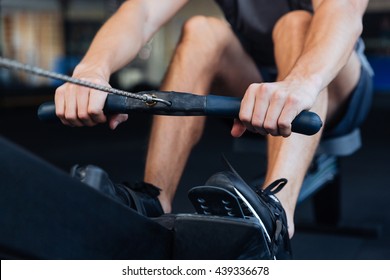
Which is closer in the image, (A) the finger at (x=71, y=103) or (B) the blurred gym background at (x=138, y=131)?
(A) the finger at (x=71, y=103)

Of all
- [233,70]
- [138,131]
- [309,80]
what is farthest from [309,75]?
[138,131]

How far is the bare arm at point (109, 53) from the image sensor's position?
94 centimetres

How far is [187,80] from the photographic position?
1.37 m

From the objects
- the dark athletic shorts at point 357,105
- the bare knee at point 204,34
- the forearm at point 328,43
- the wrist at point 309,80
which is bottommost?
the dark athletic shorts at point 357,105

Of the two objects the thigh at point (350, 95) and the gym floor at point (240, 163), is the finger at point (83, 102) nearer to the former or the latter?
the gym floor at point (240, 163)

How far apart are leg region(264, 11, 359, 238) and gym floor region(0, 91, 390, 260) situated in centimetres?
20

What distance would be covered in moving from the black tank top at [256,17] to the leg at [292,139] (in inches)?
6.6

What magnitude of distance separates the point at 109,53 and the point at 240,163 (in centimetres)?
209

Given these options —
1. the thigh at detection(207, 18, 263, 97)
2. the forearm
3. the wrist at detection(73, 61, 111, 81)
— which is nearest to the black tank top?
the thigh at detection(207, 18, 263, 97)

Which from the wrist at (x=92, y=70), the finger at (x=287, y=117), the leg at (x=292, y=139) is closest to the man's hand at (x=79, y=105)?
the wrist at (x=92, y=70)

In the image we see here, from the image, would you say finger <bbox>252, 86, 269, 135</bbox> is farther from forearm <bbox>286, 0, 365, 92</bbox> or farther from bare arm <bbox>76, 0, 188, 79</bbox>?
bare arm <bbox>76, 0, 188, 79</bbox>

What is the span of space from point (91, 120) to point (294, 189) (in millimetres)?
407

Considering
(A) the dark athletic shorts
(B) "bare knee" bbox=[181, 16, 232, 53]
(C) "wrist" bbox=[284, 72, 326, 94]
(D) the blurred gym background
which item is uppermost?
(C) "wrist" bbox=[284, 72, 326, 94]

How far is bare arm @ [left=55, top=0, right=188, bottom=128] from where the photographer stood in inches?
36.9
